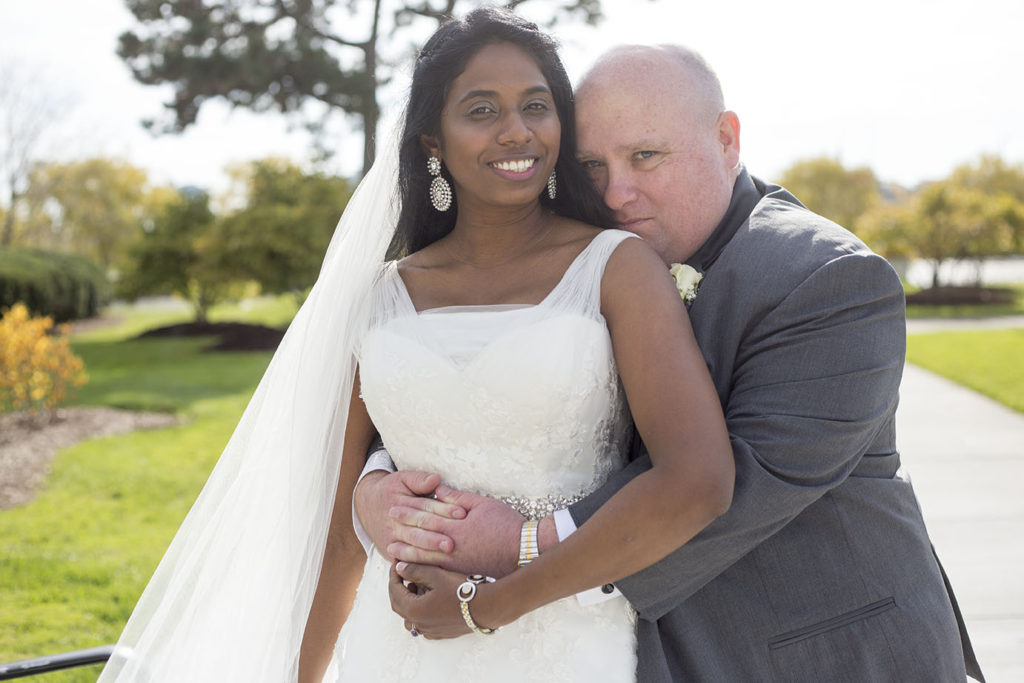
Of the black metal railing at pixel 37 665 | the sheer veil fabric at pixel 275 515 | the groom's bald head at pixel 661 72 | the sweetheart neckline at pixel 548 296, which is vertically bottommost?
the black metal railing at pixel 37 665

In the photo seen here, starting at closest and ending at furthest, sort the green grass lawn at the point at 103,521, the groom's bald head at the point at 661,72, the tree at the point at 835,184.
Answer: the groom's bald head at the point at 661,72, the green grass lawn at the point at 103,521, the tree at the point at 835,184

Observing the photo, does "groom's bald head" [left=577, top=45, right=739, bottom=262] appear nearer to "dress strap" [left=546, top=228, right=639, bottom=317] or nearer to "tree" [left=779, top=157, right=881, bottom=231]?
"dress strap" [left=546, top=228, right=639, bottom=317]

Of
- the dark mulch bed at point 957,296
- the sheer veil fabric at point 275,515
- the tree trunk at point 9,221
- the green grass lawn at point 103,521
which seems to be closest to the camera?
the sheer veil fabric at point 275,515

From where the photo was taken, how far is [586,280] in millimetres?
2141

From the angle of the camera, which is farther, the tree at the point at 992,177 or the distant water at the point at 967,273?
the tree at the point at 992,177

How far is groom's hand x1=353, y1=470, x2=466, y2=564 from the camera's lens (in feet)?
6.89

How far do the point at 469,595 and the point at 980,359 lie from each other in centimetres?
1389

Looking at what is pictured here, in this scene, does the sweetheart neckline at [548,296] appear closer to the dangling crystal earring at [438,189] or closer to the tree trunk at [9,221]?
the dangling crystal earring at [438,189]

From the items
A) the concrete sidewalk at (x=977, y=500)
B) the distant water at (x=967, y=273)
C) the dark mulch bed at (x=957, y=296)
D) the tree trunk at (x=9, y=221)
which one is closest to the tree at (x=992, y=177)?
the distant water at (x=967, y=273)

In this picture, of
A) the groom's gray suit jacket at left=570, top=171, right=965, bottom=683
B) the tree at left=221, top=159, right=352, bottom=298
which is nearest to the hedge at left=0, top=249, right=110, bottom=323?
the tree at left=221, top=159, right=352, bottom=298

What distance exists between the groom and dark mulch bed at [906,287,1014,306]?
23.9 meters

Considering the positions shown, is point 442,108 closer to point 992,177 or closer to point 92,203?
point 92,203

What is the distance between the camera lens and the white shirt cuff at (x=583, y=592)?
1968mm

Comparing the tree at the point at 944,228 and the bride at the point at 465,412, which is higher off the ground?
the bride at the point at 465,412
